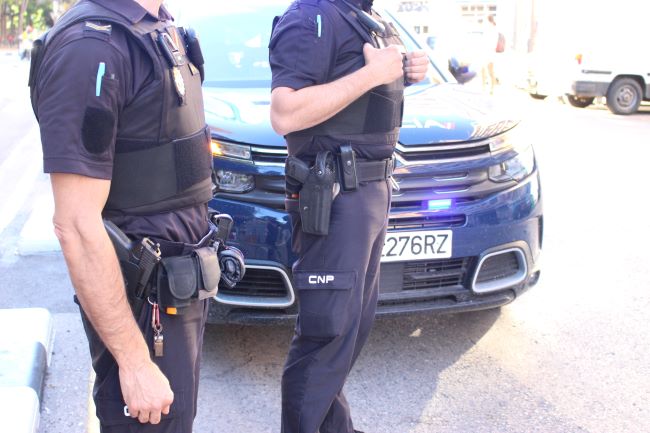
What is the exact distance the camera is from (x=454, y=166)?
3396mm

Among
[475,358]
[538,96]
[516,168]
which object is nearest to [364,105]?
[516,168]

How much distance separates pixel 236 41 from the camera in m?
4.53

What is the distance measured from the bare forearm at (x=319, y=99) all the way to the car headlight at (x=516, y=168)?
1333 mm

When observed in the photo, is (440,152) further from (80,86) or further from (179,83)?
(80,86)

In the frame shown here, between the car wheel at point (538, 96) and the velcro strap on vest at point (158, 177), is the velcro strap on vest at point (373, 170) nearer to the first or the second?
the velcro strap on vest at point (158, 177)

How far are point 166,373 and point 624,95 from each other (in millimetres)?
13272

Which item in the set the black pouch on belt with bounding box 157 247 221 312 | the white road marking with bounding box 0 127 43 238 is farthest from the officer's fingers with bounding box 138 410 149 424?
the white road marking with bounding box 0 127 43 238

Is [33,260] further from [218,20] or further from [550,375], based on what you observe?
[550,375]

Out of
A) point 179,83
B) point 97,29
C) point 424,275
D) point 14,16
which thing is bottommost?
point 14,16

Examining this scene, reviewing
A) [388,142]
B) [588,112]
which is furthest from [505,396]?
[588,112]

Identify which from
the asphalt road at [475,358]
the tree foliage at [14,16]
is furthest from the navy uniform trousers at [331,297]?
the tree foliage at [14,16]

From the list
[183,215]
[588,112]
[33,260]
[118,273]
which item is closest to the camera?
[118,273]

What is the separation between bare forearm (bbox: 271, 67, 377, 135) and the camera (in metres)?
2.33

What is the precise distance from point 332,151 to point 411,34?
103 inches
